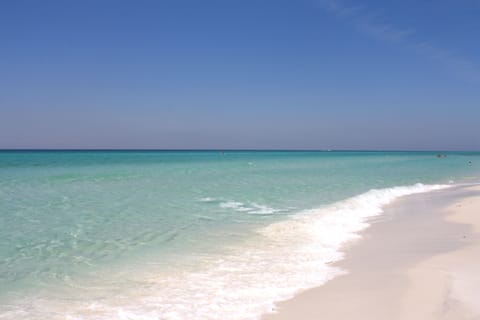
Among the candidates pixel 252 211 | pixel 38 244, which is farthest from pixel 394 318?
pixel 252 211

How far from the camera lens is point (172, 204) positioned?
562 inches

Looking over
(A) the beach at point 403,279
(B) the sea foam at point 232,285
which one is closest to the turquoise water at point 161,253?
(B) the sea foam at point 232,285

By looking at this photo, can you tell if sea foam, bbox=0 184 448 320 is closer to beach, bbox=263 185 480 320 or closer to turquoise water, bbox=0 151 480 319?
turquoise water, bbox=0 151 480 319

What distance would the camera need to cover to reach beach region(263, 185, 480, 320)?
15.5 feet

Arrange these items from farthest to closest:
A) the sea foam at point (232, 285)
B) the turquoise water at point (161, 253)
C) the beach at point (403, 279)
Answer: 1. the turquoise water at point (161, 253)
2. the sea foam at point (232, 285)
3. the beach at point (403, 279)

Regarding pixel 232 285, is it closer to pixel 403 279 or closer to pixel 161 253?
pixel 161 253

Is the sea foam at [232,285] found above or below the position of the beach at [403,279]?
below

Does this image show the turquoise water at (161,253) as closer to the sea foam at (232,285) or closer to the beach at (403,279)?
the sea foam at (232,285)

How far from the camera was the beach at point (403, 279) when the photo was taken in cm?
471

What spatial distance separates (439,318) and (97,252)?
5982mm

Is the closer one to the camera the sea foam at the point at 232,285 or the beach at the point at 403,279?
the beach at the point at 403,279

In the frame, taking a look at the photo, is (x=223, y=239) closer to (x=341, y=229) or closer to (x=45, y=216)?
(x=341, y=229)

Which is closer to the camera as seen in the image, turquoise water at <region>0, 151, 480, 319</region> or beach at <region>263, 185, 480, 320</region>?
beach at <region>263, 185, 480, 320</region>

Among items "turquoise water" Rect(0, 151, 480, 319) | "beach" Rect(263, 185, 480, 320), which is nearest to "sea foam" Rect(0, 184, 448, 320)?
"turquoise water" Rect(0, 151, 480, 319)
